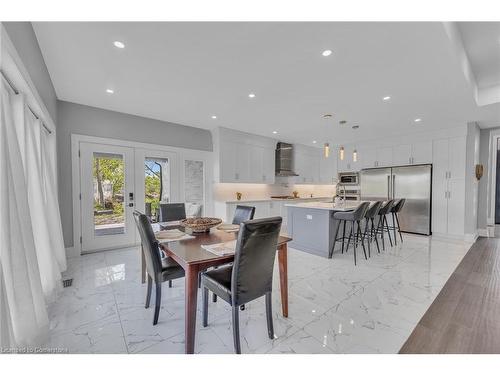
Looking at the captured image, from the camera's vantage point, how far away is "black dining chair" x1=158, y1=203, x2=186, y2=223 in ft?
10.7

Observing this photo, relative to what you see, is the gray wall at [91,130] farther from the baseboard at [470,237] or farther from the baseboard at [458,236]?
the baseboard at [470,237]

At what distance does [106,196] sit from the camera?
3902 millimetres

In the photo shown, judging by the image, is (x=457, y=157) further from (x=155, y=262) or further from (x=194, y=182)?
(x=155, y=262)

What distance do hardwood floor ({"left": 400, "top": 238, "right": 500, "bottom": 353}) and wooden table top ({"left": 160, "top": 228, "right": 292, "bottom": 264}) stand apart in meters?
1.32

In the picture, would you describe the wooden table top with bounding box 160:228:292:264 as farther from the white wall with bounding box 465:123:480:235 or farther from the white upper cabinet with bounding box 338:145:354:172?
the white upper cabinet with bounding box 338:145:354:172

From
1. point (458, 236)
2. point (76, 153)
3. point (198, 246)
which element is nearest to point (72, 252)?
point (76, 153)

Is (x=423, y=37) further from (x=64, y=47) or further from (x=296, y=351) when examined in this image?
(x=64, y=47)

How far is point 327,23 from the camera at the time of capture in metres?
1.74

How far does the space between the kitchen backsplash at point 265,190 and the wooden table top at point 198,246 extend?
3.06 metres

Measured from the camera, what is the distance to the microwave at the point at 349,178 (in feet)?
20.7

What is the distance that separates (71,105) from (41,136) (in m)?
1.32

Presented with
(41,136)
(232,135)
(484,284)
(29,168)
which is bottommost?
(484,284)

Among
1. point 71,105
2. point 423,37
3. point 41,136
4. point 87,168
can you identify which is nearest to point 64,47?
point 41,136

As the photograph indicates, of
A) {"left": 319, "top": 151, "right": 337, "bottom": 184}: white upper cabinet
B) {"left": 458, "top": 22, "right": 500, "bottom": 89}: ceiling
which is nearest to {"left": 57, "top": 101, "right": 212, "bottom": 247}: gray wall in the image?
{"left": 458, "top": 22, "right": 500, "bottom": 89}: ceiling
